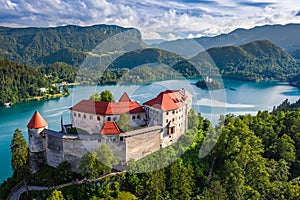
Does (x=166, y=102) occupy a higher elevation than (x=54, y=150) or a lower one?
higher

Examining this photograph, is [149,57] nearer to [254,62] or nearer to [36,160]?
[36,160]

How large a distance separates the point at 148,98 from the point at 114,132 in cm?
318

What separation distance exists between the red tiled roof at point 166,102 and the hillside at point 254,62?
4186cm

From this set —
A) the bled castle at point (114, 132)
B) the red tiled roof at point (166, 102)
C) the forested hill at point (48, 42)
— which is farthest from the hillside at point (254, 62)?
the bled castle at point (114, 132)

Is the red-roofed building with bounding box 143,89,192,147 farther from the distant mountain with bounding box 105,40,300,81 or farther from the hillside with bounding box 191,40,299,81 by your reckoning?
the hillside with bounding box 191,40,299,81

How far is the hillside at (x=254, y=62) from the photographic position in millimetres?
56541

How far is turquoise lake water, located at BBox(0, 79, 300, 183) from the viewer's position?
16.8 m

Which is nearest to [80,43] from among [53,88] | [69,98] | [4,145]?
[53,88]

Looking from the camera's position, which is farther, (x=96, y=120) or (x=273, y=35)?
(x=273, y=35)

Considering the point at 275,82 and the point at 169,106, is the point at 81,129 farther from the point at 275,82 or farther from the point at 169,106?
the point at 275,82

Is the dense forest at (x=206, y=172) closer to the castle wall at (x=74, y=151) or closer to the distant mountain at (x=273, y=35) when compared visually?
the castle wall at (x=74, y=151)

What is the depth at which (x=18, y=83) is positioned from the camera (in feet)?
137

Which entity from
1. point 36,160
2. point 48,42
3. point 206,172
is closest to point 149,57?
point 206,172

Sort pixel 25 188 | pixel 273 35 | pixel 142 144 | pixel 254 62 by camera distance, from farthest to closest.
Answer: pixel 273 35 → pixel 254 62 → pixel 25 188 → pixel 142 144
